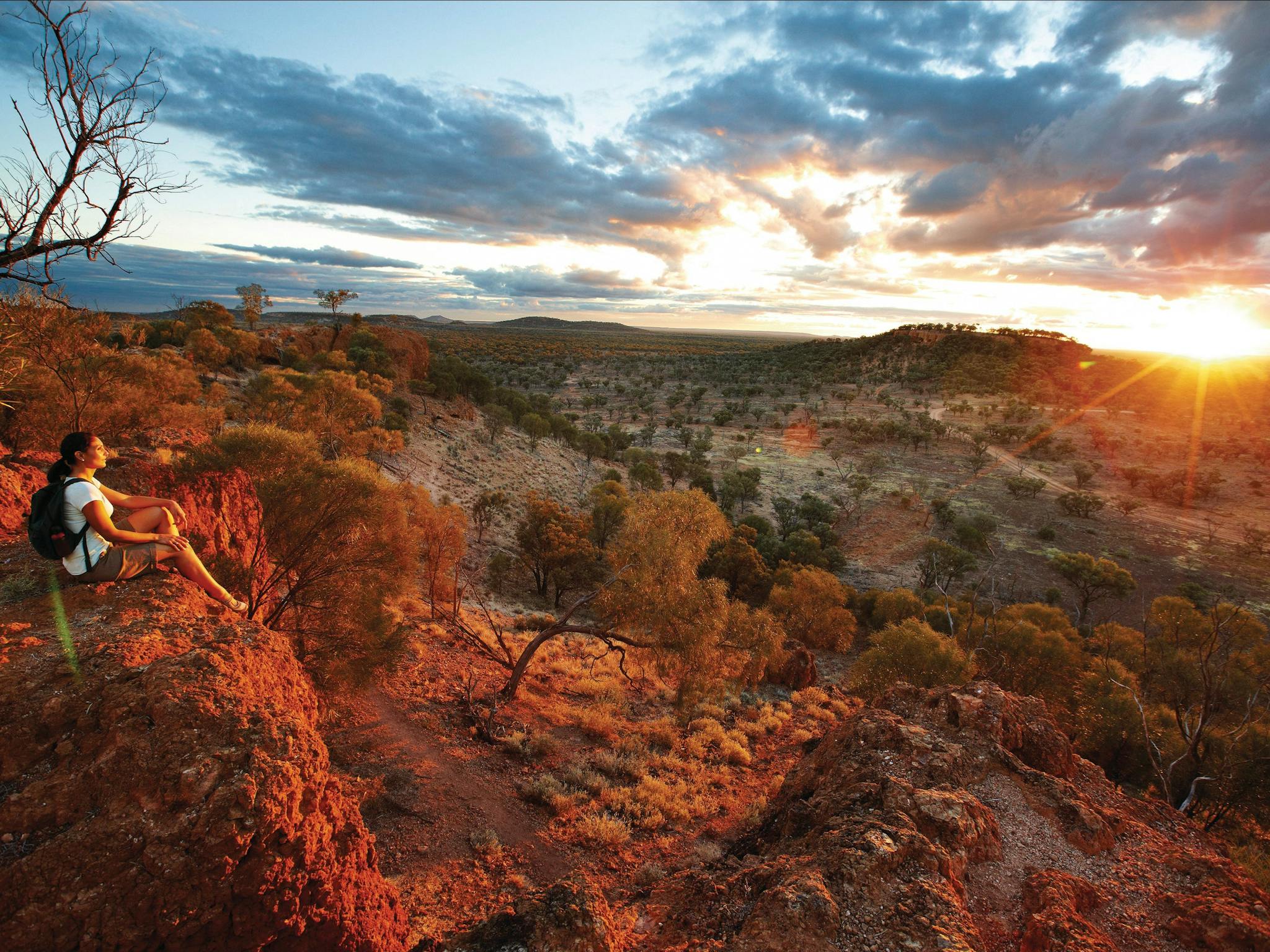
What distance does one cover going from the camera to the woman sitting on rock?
491 centimetres

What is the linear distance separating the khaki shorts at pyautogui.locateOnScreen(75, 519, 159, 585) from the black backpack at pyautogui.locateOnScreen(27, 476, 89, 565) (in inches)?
10.8

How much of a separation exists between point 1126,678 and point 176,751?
23427 mm

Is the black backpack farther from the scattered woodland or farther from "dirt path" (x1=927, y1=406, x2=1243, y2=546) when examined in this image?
"dirt path" (x1=927, y1=406, x2=1243, y2=546)

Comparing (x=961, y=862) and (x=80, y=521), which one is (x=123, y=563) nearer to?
(x=80, y=521)

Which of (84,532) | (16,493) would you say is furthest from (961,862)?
(16,493)

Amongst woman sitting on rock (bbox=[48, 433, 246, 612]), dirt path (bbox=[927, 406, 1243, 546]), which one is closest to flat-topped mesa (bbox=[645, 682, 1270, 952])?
woman sitting on rock (bbox=[48, 433, 246, 612])

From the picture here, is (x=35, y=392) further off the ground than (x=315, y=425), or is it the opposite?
(x=35, y=392)

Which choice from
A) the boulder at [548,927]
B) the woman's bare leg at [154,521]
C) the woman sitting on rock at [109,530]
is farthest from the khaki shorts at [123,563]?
the boulder at [548,927]

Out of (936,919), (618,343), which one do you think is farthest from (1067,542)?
(618,343)

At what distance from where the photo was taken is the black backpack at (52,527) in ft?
15.7

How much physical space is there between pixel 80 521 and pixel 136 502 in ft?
2.88

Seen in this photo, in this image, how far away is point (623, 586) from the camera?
436 inches

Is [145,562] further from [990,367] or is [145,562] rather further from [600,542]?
[990,367]

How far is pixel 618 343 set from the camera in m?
167
